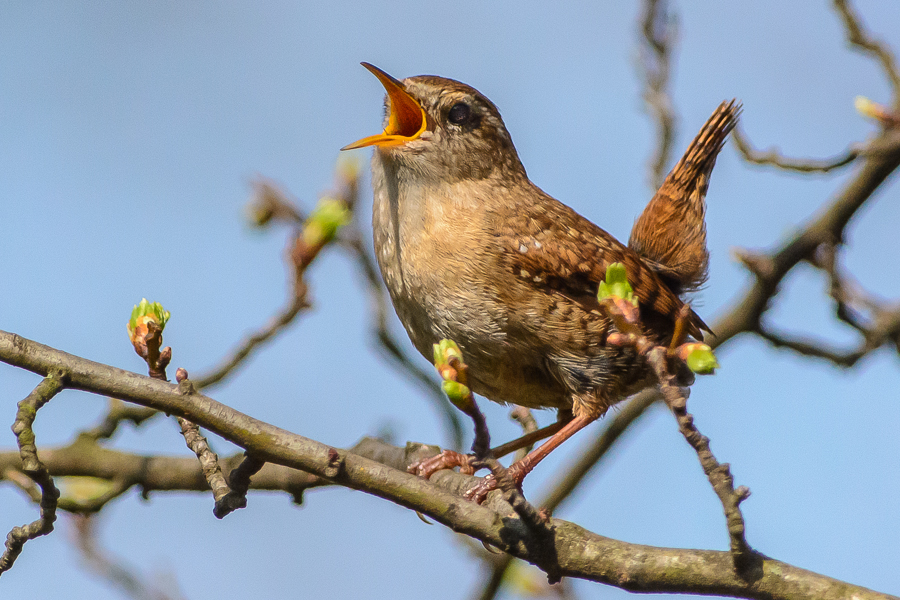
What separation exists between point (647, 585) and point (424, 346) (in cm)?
131

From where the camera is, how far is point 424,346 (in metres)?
3.51

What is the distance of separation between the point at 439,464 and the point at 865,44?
8.07ft

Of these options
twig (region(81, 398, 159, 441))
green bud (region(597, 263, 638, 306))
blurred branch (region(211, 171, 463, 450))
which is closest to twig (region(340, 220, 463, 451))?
blurred branch (region(211, 171, 463, 450))

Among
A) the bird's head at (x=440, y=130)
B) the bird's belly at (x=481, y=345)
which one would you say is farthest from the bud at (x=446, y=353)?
the bird's head at (x=440, y=130)

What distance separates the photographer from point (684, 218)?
4.19 metres

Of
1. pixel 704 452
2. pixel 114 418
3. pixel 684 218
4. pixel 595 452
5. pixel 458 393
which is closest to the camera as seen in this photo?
pixel 458 393

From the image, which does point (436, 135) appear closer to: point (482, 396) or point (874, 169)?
point (482, 396)

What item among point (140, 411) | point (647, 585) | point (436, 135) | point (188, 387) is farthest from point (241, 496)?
point (436, 135)

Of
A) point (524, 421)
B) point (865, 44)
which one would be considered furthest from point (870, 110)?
point (524, 421)

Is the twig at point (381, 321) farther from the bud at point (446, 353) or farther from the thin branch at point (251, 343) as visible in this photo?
the bud at point (446, 353)

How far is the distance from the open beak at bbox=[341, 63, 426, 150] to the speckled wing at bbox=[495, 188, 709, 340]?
1.64ft

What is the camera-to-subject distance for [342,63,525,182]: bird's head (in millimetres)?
3572

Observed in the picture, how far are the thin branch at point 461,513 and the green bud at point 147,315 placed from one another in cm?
27

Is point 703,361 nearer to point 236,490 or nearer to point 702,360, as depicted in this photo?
point 702,360
